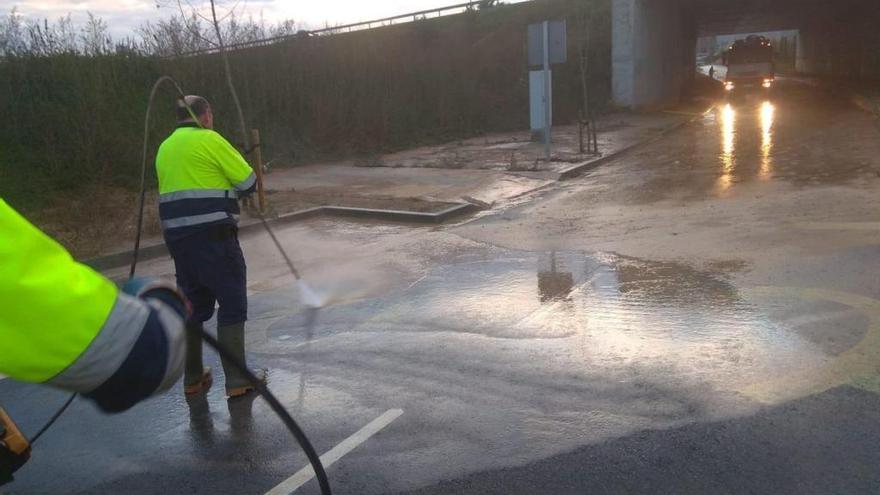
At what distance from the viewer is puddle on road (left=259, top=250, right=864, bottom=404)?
5.12 m

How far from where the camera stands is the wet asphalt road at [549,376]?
3914 millimetres

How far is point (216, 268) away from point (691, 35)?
44.0m

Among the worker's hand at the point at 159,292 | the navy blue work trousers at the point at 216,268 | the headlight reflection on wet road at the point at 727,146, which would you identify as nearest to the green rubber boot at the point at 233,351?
the navy blue work trousers at the point at 216,268

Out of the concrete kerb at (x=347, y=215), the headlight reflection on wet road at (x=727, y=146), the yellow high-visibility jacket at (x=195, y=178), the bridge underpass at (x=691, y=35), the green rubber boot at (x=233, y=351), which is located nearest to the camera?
the yellow high-visibility jacket at (x=195, y=178)

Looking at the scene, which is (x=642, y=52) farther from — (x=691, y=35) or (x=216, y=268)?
(x=216, y=268)

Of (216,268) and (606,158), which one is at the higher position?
(216,268)

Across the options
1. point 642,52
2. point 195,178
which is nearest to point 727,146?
point 642,52

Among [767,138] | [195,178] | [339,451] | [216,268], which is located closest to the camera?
[339,451]

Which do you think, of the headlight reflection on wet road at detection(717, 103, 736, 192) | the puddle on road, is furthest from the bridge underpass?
the puddle on road

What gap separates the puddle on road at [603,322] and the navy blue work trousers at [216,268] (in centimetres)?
106

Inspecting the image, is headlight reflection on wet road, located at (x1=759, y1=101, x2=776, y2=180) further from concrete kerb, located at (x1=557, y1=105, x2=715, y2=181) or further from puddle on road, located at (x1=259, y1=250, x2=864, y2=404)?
puddle on road, located at (x1=259, y1=250, x2=864, y2=404)

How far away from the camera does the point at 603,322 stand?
6.09 meters

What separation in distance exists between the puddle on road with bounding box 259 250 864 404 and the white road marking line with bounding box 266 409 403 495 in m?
1.22

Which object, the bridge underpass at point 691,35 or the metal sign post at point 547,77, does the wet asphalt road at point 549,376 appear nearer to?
the metal sign post at point 547,77
